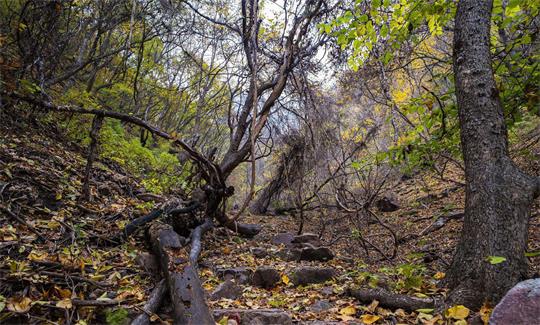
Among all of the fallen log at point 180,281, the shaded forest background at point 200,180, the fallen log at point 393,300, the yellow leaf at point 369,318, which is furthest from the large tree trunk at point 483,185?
the fallen log at point 180,281

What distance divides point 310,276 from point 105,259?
215 cm

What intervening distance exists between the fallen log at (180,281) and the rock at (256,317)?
0.75ft

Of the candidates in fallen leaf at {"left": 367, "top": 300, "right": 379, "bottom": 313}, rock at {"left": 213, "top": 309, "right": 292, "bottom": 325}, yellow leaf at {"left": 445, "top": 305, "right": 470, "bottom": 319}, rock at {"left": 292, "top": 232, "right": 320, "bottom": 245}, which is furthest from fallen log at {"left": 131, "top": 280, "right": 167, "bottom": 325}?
rock at {"left": 292, "top": 232, "right": 320, "bottom": 245}

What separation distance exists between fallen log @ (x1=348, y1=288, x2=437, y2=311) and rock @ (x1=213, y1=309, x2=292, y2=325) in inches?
28.3

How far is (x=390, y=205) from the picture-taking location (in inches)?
354

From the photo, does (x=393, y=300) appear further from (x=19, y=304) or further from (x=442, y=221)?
(x=442, y=221)

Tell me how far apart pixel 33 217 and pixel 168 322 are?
7.36 feet

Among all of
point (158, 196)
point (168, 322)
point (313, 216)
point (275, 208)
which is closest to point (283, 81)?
point (158, 196)

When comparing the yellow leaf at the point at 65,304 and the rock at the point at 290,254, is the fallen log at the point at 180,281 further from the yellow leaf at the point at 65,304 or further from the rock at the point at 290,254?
the rock at the point at 290,254

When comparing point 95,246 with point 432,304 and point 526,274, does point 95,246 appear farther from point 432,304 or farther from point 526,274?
point 526,274

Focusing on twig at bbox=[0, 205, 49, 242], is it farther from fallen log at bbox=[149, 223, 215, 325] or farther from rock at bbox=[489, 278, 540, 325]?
rock at bbox=[489, 278, 540, 325]

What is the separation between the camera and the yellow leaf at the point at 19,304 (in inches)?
79.4

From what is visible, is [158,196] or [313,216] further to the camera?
[313,216]

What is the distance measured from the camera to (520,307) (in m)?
1.70
